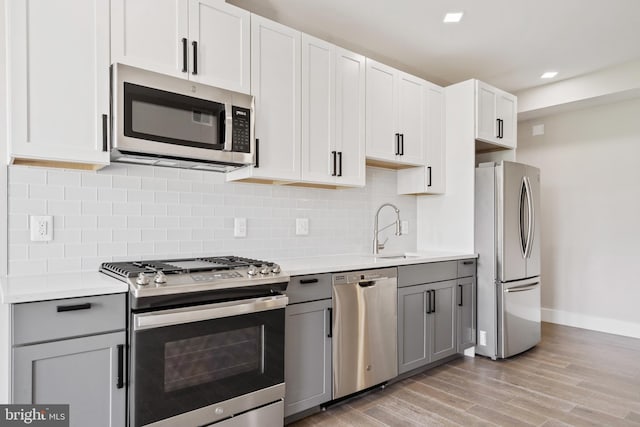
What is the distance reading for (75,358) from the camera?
1595 mm

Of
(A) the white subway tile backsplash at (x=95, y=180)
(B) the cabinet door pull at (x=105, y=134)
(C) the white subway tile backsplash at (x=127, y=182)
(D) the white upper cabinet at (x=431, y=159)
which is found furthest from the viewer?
(D) the white upper cabinet at (x=431, y=159)

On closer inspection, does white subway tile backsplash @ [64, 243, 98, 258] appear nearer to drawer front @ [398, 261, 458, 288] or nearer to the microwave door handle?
the microwave door handle

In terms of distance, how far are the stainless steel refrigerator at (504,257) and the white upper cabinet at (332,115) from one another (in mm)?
1331

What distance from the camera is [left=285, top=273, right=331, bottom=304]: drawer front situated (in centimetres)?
234

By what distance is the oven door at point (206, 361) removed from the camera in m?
1.70

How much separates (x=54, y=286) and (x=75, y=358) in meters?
0.31

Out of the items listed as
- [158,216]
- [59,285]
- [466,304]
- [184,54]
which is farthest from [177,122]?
[466,304]

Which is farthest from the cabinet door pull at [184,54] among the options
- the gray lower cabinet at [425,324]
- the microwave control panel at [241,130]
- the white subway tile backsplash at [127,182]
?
the gray lower cabinet at [425,324]

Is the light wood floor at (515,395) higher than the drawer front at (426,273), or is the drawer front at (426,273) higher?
the drawer front at (426,273)

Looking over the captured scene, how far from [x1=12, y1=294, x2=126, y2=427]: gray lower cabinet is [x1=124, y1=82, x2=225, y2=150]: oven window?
83 cm

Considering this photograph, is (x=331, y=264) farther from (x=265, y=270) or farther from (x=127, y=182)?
(x=127, y=182)

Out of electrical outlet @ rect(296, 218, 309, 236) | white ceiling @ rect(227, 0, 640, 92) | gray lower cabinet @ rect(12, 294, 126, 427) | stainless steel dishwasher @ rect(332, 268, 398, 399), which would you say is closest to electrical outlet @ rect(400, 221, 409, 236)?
stainless steel dishwasher @ rect(332, 268, 398, 399)

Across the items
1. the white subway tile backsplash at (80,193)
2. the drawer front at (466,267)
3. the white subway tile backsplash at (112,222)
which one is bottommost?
the drawer front at (466,267)

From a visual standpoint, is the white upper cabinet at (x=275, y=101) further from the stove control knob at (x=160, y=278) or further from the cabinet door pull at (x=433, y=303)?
the cabinet door pull at (x=433, y=303)
